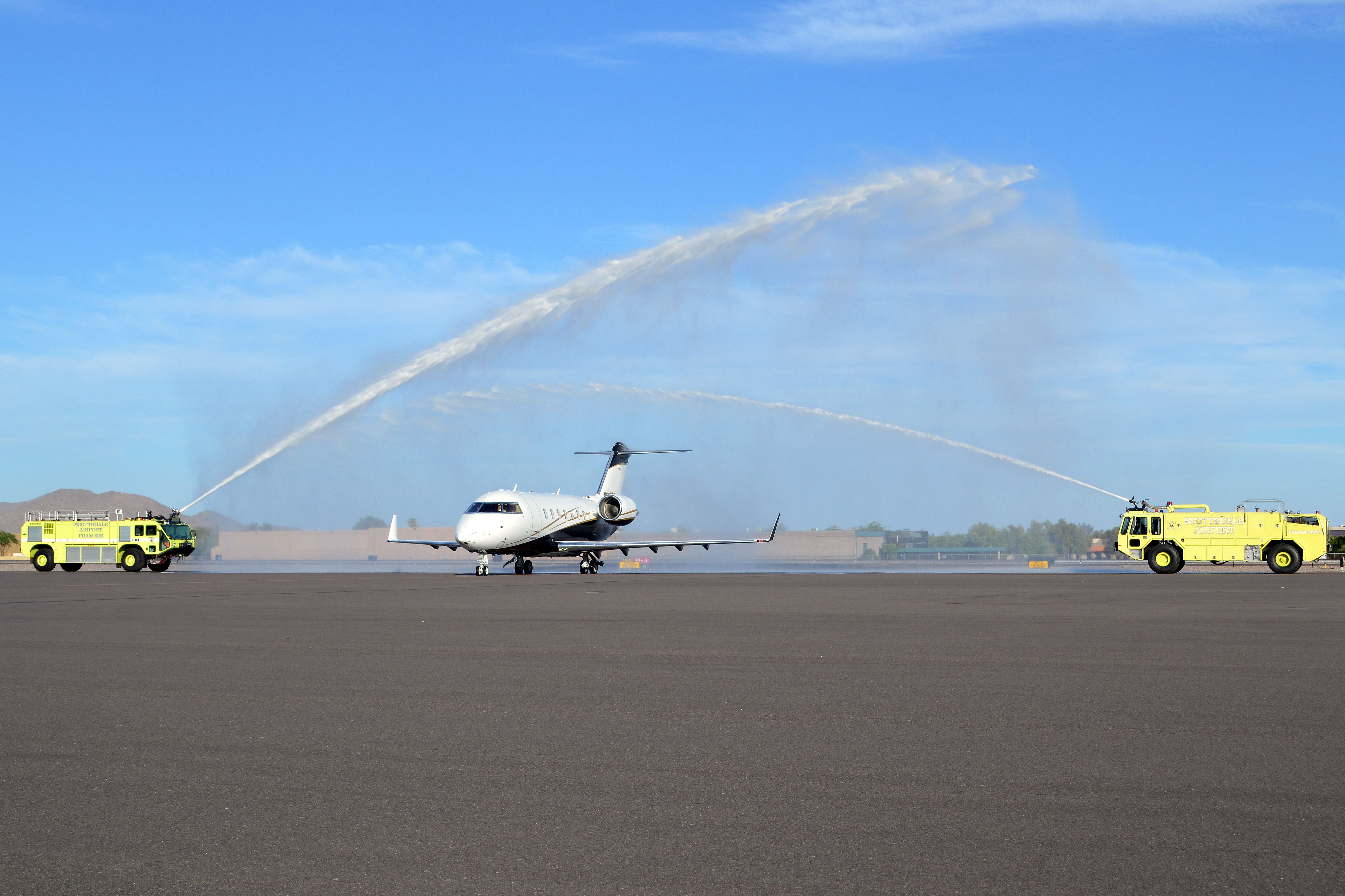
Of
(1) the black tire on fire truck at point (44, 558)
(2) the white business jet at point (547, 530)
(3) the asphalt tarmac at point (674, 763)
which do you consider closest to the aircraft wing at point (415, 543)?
(2) the white business jet at point (547, 530)

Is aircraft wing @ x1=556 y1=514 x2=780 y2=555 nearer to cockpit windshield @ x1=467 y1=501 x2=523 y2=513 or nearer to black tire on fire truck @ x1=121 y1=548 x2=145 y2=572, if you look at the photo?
cockpit windshield @ x1=467 y1=501 x2=523 y2=513

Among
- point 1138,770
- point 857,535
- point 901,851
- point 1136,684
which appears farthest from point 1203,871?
point 857,535

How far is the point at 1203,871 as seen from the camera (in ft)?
17.3

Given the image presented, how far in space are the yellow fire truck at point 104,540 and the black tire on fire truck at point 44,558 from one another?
2 centimetres

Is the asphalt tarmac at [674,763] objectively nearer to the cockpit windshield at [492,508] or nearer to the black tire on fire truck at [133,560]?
the cockpit windshield at [492,508]

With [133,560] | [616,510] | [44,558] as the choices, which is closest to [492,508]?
[616,510]

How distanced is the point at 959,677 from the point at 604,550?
38716mm

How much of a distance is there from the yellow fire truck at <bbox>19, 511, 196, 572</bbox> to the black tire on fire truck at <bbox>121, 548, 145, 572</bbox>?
0.05 ft

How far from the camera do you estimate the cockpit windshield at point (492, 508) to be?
45.1m

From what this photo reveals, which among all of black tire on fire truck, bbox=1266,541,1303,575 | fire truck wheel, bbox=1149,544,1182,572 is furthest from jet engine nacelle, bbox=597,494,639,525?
black tire on fire truck, bbox=1266,541,1303,575

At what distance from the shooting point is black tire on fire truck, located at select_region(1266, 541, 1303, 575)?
45.8 meters

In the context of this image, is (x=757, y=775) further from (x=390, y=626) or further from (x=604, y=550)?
(x=604, y=550)

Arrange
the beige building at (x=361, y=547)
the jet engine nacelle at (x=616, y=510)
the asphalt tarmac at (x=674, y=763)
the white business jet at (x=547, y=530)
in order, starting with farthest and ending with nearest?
the beige building at (x=361, y=547) < the jet engine nacelle at (x=616, y=510) < the white business jet at (x=547, y=530) < the asphalt tarmac at (x=674, y=763)

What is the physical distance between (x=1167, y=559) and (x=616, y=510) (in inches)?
988
